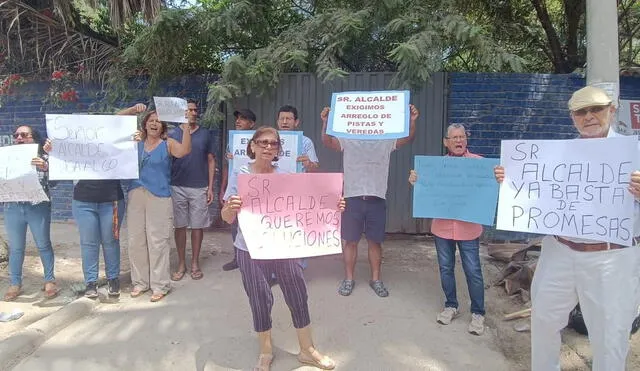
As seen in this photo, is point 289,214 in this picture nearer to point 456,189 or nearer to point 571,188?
point 456,189

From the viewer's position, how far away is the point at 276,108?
7.00 metres

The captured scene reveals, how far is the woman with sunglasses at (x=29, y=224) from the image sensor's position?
4539mm

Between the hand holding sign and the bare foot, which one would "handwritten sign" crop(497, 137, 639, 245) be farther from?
the bare foot

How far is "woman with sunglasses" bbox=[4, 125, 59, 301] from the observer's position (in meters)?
4.54

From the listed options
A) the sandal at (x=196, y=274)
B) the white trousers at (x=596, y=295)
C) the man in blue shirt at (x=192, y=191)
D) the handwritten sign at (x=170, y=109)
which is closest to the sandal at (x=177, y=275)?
the man in blue shirt at (x=192, y=191)

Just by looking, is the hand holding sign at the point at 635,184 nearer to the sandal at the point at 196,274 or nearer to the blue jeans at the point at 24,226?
the sandal at the point at 196,274

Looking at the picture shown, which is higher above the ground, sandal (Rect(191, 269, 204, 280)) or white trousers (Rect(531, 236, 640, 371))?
white trousers (Rect(531, 236, 640, 371))

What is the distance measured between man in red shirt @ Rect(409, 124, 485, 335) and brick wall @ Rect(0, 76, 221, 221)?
4169mm

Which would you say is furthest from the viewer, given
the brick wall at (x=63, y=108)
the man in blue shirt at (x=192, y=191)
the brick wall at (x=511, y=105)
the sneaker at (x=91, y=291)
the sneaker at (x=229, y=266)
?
the brick wall at (x=63, y=108)

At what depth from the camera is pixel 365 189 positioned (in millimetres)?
4492

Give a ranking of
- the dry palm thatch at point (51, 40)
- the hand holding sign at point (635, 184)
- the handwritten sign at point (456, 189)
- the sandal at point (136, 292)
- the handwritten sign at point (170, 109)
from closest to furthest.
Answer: the hand holding sign at point (635, 184) < the handwritten sign at point (456, 189) < the handwritten sign at point (170, 109) < the sandal at point (136, 292) < the dry palm thatch at point (51, 40)

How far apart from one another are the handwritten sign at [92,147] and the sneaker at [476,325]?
3.23 meters

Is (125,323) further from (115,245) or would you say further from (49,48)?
(49,48)

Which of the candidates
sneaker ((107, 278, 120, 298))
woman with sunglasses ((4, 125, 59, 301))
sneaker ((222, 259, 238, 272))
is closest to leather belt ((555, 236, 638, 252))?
sneaker ((222, 259, 238, 272))
